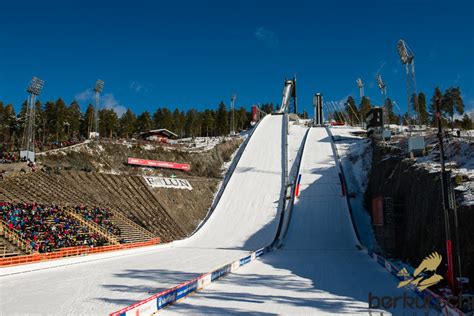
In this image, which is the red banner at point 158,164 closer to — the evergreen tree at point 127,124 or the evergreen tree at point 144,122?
the evergreen tree at point 127,124

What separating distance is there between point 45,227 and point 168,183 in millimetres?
17654

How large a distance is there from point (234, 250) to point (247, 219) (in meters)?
9.19

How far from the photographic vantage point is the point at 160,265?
20.5 m

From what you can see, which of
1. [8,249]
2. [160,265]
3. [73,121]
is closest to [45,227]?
[8,249]

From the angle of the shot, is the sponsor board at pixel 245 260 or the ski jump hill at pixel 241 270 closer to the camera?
the ski jump hill at pixel 241 270

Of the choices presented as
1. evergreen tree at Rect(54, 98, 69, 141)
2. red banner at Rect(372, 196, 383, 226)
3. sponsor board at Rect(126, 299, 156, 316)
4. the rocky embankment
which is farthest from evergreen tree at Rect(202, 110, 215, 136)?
sponsor board at Rect(126, 299, 156, 316)

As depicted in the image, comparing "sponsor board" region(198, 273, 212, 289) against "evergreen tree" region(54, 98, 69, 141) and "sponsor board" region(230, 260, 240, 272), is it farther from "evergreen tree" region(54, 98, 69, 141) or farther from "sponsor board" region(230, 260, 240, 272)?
"evergreen tree" region(54, 98, 69, 141)

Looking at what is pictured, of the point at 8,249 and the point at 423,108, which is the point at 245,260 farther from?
the point at 423,108

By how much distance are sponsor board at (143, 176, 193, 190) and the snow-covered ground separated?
1816 centimetres

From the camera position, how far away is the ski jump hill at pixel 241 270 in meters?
11.8

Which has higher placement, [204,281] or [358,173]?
[358,173]

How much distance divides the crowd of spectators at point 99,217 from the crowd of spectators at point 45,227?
4.79 ft

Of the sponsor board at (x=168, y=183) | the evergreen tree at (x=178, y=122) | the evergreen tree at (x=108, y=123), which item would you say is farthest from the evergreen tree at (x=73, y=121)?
the sponsor board at (x=168, y=183)

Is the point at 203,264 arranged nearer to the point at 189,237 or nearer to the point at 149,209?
the point at 189,237
